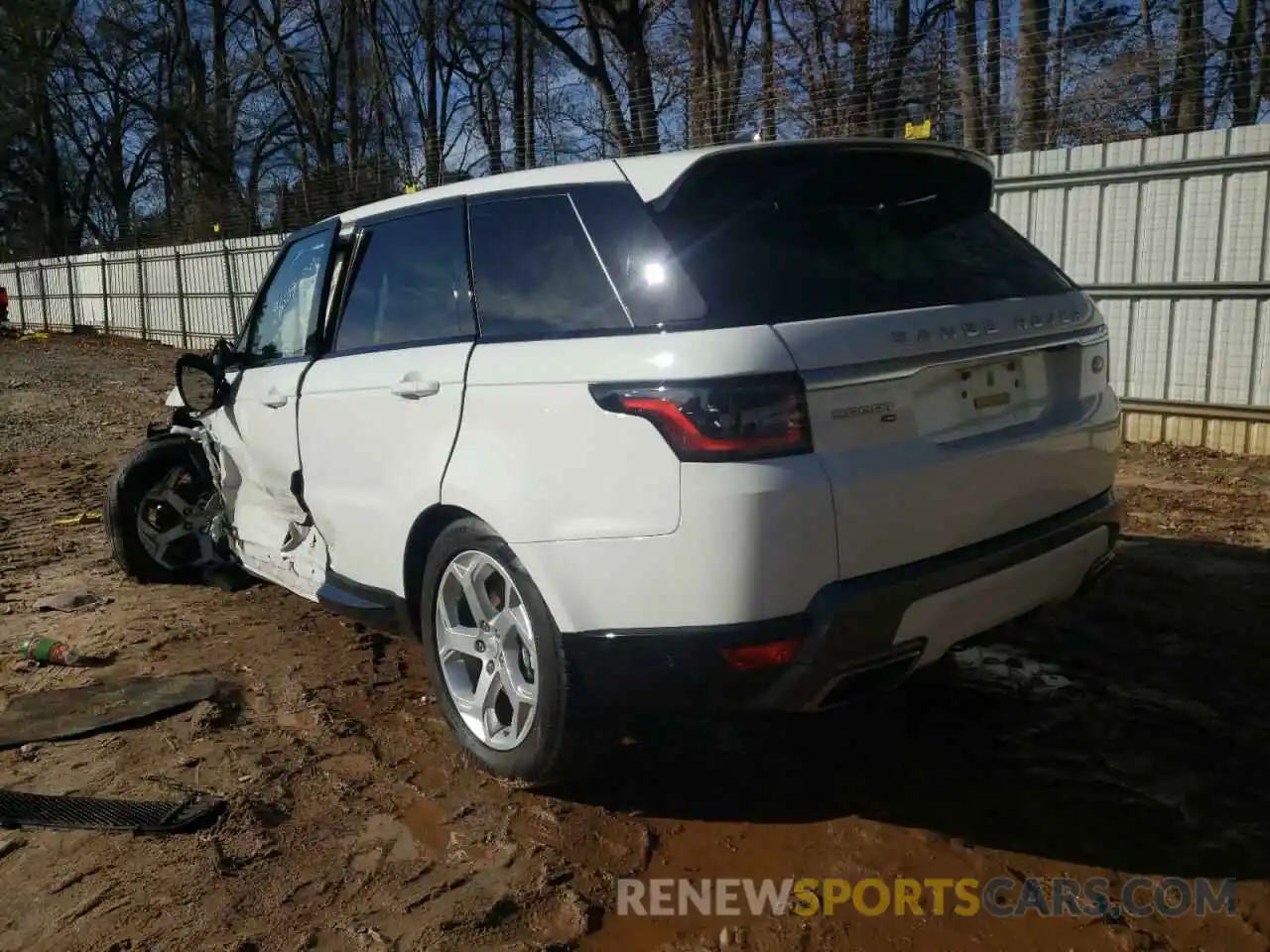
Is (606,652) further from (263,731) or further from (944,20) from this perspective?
(944,20)

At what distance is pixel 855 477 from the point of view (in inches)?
94.5

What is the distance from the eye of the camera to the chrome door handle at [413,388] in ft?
10.1

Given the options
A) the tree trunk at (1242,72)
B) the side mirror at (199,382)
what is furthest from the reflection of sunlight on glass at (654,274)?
the tree trunk at (1242,72)

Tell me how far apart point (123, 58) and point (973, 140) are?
34837mm

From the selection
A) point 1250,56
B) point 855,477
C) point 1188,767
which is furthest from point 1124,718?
point 1250,56

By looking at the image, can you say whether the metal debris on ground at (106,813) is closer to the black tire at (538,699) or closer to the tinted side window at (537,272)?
the black tire at (538,699)

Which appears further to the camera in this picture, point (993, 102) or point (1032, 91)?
point (993, 102)

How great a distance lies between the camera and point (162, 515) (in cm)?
544

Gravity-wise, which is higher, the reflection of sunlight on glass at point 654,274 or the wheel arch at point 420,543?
the reflection of sunlight on glass at point 654,274

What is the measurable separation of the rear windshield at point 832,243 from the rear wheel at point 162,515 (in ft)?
11.7

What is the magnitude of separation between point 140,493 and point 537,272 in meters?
3.31

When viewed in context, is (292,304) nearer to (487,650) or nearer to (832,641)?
(487,650)

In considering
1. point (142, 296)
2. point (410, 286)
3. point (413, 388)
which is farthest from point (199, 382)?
point (142, 296)

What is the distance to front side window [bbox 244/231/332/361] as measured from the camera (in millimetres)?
3955
